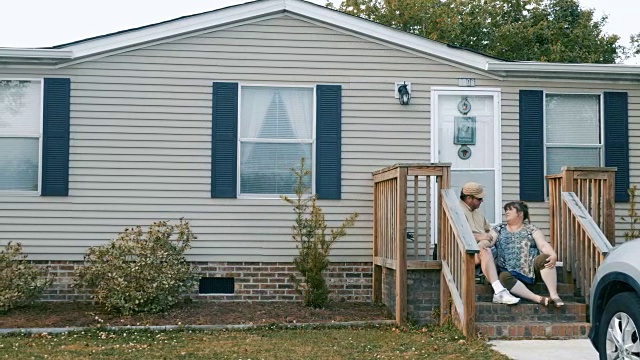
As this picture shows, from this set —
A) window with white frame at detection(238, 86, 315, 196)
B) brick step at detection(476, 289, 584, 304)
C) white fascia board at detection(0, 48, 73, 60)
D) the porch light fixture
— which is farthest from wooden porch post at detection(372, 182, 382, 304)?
white fascia board at detection(0, 48, 73, 60)

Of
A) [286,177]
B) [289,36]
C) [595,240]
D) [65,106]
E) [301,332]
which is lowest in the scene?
[301,332]

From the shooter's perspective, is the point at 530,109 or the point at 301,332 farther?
the point at 530,109

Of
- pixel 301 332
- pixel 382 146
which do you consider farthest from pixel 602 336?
pixel 382 146

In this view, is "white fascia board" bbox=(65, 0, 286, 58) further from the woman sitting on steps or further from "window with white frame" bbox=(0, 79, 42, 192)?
the woman sitting on steps

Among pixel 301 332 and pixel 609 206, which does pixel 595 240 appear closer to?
pixel 609 206

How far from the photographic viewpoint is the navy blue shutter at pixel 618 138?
10.1 m

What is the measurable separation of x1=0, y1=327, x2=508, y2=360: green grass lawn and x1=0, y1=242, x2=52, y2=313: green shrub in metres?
0.93

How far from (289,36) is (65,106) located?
2636mm

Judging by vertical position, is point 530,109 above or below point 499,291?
above

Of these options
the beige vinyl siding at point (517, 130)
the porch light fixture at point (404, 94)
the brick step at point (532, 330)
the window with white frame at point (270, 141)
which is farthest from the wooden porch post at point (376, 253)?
the brick step at point (532, 330)

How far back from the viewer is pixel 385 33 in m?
9.89

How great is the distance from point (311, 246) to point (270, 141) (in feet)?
4.58

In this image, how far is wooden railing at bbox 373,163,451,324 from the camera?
828cm

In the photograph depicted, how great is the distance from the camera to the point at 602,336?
18.0 ft
